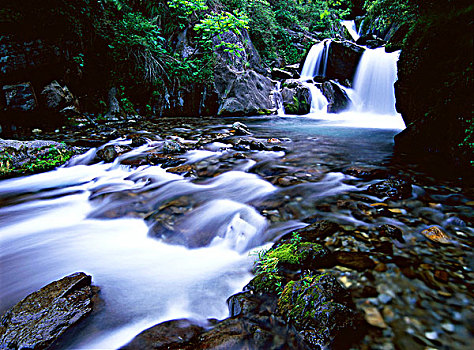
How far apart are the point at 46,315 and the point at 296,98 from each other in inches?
545

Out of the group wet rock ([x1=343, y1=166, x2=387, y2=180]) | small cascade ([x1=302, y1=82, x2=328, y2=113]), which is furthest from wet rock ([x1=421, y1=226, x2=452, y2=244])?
small cascade ([x1=302, y1=82, x2=328, y2=113])

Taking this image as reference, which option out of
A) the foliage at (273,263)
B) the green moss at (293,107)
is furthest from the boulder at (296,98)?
the foliage at (273,263)

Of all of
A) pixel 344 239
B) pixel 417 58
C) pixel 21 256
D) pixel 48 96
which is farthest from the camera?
pixel 48 96

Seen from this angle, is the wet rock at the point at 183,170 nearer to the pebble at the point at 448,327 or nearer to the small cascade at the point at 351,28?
the pebble at the point at 448,327

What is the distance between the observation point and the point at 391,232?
2246 mm

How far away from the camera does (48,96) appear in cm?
695

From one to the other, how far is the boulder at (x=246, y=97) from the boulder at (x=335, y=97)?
137 inches

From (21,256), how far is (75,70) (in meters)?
7.81

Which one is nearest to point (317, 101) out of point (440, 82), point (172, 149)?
point (440, 82)

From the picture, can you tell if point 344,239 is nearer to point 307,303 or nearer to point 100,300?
point 307,303

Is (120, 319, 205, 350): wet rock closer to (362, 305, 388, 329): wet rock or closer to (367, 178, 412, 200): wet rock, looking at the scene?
(362, 305, 388, 329): wet rock

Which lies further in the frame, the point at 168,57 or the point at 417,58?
the point at 168,57

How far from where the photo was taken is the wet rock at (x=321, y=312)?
131cm

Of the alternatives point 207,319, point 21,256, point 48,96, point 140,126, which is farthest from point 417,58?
point 48,96
